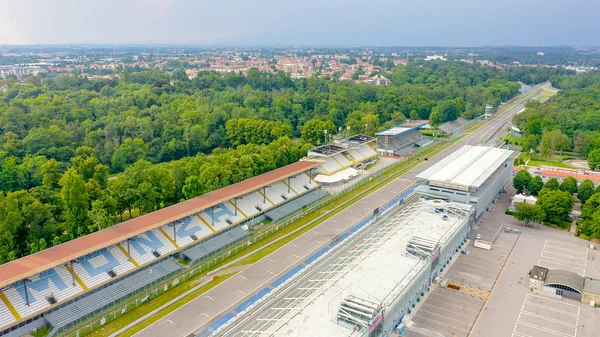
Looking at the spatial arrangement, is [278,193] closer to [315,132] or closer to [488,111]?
[315,132]

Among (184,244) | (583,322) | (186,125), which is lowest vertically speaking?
(583,322)

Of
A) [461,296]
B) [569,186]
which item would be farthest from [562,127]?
[461,296]

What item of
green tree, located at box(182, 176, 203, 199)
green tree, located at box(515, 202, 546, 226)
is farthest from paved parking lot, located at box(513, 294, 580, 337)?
A: green tree, located at box(182, 176, 203, 199)

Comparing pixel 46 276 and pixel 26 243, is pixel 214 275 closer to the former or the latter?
pixel 46 276

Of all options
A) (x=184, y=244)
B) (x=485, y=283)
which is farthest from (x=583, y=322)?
(x=184, y=244)

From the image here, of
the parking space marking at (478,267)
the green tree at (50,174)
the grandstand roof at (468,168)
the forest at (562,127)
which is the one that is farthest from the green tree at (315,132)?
the parking space marking at (478,267)

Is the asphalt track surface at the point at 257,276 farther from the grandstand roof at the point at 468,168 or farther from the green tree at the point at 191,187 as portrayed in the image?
the green tree at the point at 191,187

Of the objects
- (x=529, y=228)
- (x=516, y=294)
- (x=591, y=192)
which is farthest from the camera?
(x=591, y=192)
